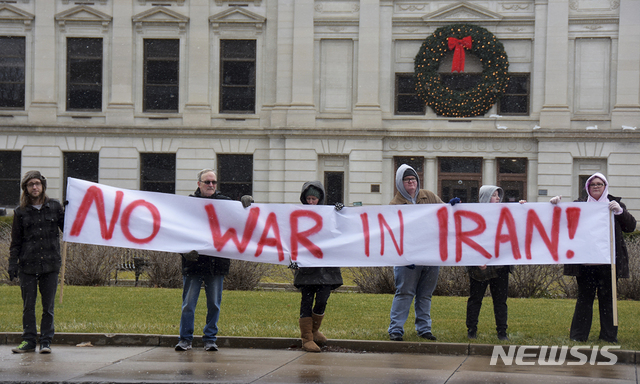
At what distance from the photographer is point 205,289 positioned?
905 centimetres

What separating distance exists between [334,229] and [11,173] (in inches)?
1121

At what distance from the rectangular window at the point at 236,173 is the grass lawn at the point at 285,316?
719 inches

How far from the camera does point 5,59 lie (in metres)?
34.5

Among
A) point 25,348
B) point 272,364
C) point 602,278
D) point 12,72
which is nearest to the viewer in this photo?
point 272,364

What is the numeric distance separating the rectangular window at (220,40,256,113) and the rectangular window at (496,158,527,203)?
11031mm

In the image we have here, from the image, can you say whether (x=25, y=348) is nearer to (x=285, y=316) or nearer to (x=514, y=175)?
(x=285, y=316)

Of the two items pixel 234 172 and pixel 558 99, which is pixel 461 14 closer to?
pixel 558 99

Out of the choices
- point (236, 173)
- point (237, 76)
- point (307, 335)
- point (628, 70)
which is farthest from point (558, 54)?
point (307, 335)

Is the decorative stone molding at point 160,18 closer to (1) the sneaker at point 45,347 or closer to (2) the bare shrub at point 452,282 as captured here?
(2) the bare shrub at point 452,282

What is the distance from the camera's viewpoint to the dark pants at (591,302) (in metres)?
9.35

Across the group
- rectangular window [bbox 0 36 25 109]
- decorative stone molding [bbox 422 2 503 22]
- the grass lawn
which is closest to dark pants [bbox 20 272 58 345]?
the grass lawn

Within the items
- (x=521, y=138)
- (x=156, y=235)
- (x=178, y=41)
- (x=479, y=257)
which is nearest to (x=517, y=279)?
(x=479, y=257)

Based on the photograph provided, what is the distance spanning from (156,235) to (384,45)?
80.8 feet

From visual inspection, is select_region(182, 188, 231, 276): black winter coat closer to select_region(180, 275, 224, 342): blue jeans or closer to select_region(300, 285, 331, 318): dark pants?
select_region(180, 275, 224, 342): blue jeans
